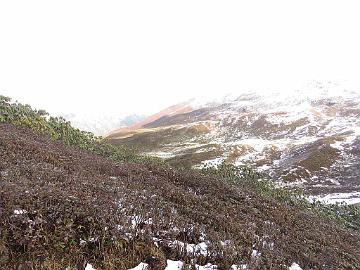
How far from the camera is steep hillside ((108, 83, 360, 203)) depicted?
73.8m

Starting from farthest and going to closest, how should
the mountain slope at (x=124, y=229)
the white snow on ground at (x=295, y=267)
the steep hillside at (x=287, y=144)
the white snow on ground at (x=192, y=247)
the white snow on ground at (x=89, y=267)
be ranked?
1. the steep hillside at (x=287, y=144)
2. the white snow on ground at (x=295, y=267)
3. the white snow on ground at (x=192, y=247)
4. the mountain slope at (x=124, y=229)
5. the white snow on ground at (x=89, y=267)

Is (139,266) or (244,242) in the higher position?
(139,266)

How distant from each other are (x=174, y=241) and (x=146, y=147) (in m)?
120

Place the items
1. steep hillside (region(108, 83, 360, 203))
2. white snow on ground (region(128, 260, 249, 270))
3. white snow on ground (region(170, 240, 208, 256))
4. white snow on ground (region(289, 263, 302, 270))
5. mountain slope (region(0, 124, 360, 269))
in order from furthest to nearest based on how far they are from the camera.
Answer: steep hillside (region(108, 83, 360, 203)) < white snow on ground (region(289, 263, 302, 270)) < white snow on ground (region(170, 240, 208, 256)) < white snow on ground (region(128, 260, 249, 270)) < mountain slope (region(0, 124, 360, 269))

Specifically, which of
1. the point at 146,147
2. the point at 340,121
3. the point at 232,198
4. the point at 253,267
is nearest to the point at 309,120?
the point at 340,121

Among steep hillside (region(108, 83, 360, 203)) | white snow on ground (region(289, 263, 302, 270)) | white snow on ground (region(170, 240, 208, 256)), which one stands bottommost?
steep hillside (region(108, 83, 360, 203))

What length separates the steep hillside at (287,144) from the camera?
242 feet

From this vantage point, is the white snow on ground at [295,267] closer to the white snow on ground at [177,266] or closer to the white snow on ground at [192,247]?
the white snow on ground at [177,266]

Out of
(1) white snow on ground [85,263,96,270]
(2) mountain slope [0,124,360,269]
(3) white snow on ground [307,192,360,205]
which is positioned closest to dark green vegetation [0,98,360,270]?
(2) mountain slope [0,124,360,269]

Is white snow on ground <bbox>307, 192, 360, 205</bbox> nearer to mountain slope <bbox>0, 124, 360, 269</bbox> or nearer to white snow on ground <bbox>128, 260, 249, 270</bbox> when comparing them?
mountain slope <bbox>0, 124, 360, 269</bbox>

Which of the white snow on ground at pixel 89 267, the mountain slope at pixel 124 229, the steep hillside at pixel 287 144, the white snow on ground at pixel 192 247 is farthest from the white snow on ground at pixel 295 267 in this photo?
the steep hillside at pixel 287 144

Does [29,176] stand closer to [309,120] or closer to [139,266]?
[139,266]

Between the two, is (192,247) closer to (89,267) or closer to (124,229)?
(124,229)

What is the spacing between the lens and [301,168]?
77.9 m
